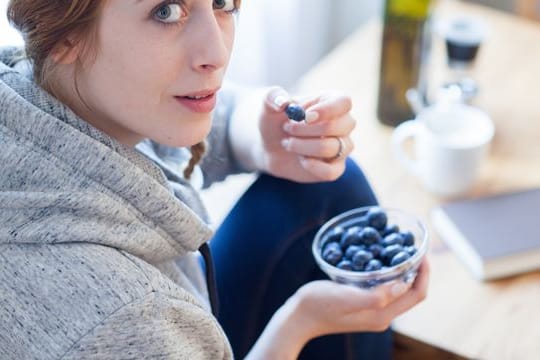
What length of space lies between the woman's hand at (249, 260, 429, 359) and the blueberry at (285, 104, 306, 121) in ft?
0.61

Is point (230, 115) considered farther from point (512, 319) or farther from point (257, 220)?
point (512, 319)

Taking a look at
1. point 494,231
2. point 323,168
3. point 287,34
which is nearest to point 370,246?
point 323,168

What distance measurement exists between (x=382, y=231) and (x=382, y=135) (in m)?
0.37

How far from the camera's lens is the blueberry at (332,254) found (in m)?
0.89

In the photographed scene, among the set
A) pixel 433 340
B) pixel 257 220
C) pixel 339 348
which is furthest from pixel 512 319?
pixel 257 220

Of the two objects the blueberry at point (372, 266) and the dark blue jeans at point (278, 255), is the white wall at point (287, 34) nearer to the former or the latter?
the dark blue jeans at point (278, 255)

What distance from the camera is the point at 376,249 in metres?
0.88

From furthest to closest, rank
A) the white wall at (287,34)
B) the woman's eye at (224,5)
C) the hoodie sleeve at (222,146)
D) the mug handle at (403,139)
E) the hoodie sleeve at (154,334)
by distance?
the white wall at (287,34), the mug handle at (403,139), the hoodie sleeve at (222,146), the woman's eye at (224,5), the hoodie sleeve at (154,334)

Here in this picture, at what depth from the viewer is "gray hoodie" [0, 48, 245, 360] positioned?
25.4 inches

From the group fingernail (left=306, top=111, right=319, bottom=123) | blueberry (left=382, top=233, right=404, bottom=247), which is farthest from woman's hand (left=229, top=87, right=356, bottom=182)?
blueberry (left=382, top=233, right=404, bottom=247)

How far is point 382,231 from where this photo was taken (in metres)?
0.92

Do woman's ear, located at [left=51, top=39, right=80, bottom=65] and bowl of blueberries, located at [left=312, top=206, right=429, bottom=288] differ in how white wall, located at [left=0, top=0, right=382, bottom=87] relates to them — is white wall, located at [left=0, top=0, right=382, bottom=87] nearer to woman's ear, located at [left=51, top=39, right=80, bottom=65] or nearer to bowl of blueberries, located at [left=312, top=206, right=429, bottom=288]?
bowl of blueberries, located at [left=312, top=206, right=429, bottom=288]

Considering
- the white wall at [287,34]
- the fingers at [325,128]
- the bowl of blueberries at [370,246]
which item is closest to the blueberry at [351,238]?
the bowl of blueberries at [370,246]

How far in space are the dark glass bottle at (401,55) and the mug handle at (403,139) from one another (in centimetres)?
8
